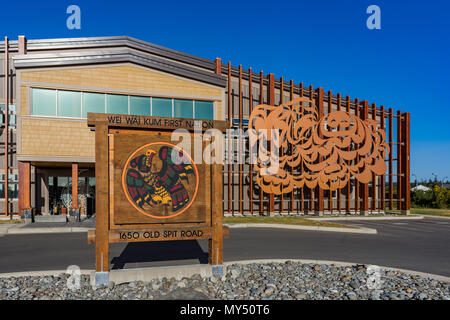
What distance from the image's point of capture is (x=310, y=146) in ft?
77.9

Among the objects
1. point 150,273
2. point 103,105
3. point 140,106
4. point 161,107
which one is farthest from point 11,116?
point 150,273

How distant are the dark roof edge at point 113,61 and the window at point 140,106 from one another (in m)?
2.30

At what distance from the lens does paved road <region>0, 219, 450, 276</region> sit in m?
8.07

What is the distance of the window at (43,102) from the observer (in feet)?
59.7

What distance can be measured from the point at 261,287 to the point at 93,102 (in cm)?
1715

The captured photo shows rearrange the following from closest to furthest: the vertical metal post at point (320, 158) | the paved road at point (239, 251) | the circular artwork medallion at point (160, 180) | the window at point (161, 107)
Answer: the circular artwork medallion at point (160, 180) → the paved road at point (239, 251) → the window at point (161, 107) → the vertical metal post at point (320, 158)

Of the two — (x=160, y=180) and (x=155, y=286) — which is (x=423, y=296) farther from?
(x=160, y=180)

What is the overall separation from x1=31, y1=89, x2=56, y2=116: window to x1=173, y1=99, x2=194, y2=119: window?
7384 mm

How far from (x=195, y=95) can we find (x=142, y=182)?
15508mm

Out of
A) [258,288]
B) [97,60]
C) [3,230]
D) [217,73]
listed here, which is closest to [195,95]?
[217,73]

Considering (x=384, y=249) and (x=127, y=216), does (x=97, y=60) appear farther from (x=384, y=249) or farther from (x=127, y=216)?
(x=384, y=249)

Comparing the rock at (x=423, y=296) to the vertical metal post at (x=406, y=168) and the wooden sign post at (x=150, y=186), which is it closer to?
the wooden sign post at (x=150, y=186)

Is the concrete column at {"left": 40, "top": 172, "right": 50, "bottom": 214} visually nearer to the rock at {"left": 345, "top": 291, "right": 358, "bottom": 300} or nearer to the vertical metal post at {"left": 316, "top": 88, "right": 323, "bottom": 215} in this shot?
the vertical metal post at {"left": 316, "top": 88, "right": 323, "bottom": 215}

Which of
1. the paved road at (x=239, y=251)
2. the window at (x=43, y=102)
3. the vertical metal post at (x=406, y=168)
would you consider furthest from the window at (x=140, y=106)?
the vertical metal post at (x=406, y=168)
